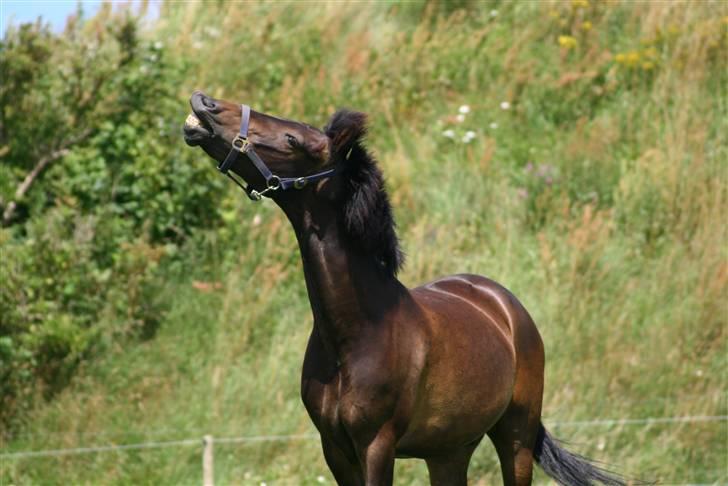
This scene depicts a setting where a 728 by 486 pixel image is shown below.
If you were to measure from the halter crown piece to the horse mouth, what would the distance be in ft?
0.34

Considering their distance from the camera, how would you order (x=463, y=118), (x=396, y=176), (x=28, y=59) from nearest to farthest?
1. (x=28, y=59)
2. (x=396, y=176)
3. (x=463, y=118)

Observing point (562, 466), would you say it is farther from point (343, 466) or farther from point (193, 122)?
point (193, 122)

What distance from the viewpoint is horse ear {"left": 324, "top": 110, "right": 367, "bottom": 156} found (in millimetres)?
4113

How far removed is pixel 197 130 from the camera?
155 inches

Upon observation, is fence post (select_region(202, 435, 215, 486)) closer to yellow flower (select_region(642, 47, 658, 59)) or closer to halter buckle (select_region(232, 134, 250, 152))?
halter buckle (select_region(232, 134, 250, 152))

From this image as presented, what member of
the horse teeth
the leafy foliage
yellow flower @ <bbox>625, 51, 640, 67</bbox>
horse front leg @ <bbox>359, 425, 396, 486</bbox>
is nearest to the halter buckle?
the horse teeth

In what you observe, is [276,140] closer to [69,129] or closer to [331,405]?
[331,405]

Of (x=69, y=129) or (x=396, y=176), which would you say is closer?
(x=69, y=129)

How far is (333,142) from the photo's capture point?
4121 mm

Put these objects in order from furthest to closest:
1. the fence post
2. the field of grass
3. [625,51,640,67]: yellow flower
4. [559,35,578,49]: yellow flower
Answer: [559,35,578,49]: yellow flower → [625,51,640,67]: yellow flower → the field of grass → the fence post

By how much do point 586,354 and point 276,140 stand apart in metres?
5.61

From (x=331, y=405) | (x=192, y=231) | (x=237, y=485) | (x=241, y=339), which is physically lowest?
(x=237, y=485)

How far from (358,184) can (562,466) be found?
6.92 feet

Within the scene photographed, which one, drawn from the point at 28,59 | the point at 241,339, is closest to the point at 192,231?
the point at 241,339
